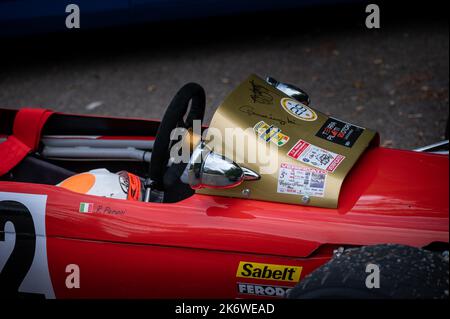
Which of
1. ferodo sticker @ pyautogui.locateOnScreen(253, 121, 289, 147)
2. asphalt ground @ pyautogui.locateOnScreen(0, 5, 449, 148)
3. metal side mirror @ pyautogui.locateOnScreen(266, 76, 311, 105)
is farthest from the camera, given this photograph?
asphalt ground @ pyautogui.locateOnScreen(0, 5, 449, 148)

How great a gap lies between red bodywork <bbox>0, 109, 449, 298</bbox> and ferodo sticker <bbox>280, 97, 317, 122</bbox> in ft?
1.17

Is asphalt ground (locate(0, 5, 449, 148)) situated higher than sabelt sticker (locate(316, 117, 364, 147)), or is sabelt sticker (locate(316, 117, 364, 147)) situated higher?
asphalt ground (locate(0, 5, 449, 148))

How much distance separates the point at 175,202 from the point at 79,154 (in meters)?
0.87

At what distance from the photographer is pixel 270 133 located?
283 cm

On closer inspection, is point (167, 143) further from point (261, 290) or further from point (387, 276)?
point (387, 276)

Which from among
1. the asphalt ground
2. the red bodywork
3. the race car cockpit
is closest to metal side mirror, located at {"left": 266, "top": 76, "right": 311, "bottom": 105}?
the race car cockpit

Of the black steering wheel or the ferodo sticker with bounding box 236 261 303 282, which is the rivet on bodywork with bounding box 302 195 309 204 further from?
the black steering wheel

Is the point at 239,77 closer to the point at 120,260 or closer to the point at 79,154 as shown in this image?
the point at 79,154

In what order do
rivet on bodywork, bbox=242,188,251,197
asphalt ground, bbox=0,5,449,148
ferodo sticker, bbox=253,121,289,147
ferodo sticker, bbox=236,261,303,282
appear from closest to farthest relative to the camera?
ferodo sticker, bbox=236,261,303,282
rivet on bodywork, bbox=242,188,251,197
ferodo sticker, bbox=253,121,289,147
asphalt ground, bbox=0,5,449,148

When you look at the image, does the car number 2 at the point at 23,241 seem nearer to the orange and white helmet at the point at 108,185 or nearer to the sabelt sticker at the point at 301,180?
the orange and white helmet at the point at 108,185

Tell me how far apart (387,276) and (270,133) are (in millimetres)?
884

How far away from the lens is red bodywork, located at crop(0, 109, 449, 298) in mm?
2520

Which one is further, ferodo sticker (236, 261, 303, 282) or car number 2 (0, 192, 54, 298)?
car number 2 (0, 192, 54, 298)
